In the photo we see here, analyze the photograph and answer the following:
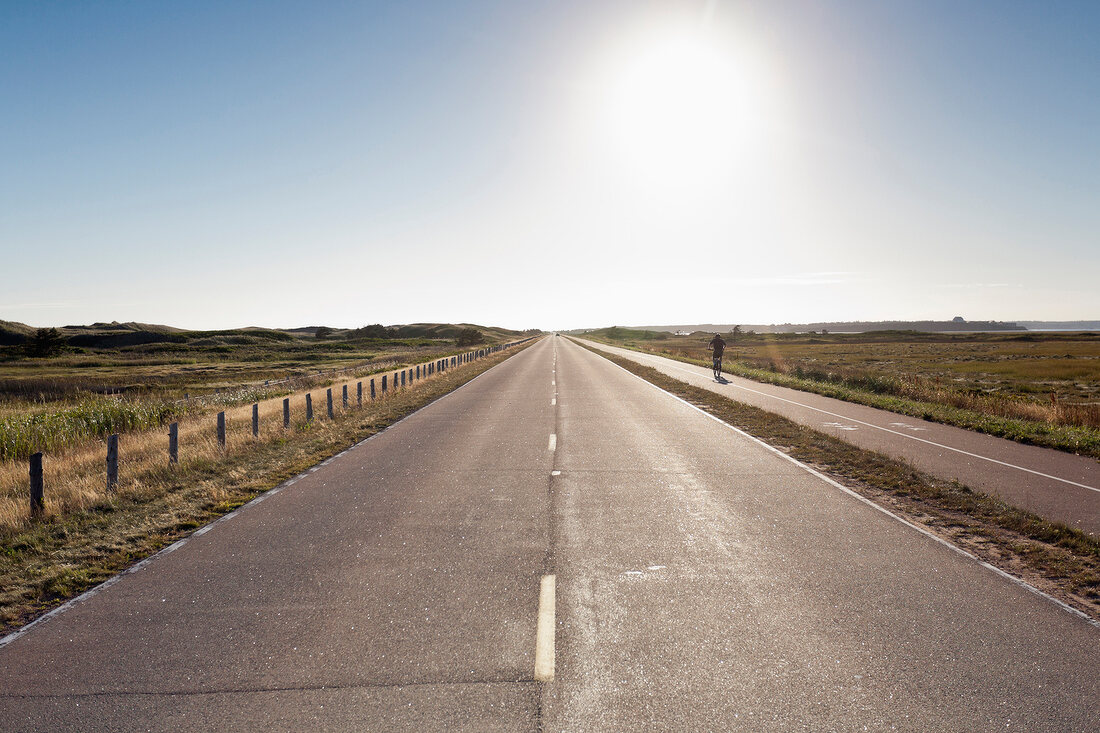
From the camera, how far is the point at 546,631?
4.20 m

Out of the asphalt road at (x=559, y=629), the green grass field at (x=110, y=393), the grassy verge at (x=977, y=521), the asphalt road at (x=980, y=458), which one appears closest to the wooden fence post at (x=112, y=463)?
the asphalt road at (x=559, y=629)

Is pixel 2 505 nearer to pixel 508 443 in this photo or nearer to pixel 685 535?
pixel 508 443

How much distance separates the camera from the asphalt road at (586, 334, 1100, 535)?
7.89m

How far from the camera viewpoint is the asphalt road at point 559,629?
3.34 m

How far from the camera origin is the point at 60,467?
35.3ft

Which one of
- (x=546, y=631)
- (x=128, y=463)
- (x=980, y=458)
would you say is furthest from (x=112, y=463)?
(x=980, y=458)

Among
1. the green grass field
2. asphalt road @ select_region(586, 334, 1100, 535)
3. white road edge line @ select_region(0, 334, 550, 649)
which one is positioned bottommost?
the green grass field

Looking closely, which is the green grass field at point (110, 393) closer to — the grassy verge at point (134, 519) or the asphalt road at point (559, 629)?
the grassy verge at point (134, 519)

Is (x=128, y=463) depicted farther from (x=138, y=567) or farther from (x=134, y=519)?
(x=138, y=567)

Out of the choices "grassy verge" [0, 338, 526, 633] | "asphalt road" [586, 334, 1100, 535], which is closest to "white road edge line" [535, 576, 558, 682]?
"grassy verge" [0, 338, 526, 633]

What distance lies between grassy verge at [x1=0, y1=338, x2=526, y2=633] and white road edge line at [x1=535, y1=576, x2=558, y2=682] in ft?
13.7

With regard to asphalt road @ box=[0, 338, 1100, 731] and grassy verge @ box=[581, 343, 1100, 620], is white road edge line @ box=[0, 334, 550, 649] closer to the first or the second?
asphalt road @ box=[0, 338, 1100, 731]

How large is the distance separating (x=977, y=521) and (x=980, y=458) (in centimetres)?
473

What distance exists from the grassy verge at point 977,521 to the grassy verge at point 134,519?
29.2 feet
